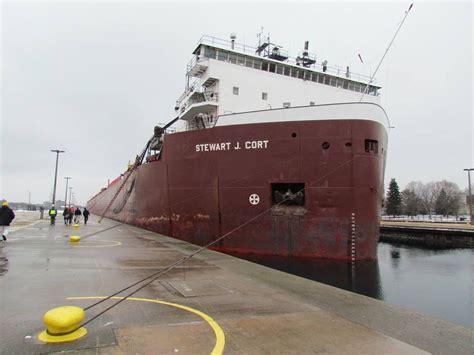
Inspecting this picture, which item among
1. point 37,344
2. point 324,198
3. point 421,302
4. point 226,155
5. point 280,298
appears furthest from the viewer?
point 226,155

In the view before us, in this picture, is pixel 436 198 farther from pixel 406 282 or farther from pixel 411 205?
pixel 406 282

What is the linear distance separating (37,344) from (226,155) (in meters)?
10.1

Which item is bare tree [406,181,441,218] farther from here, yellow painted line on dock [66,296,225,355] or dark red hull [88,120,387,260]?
yellow painted line on dock [66,296,225,355]

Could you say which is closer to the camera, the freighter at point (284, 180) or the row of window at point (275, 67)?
the freighter at point (284, 180)

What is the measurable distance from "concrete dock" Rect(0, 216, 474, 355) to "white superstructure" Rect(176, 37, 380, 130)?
32.4ft

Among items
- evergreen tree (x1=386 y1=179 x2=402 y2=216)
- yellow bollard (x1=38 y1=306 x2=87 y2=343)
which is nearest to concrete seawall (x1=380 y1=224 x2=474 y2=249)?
yellow bollard (x1=38 y1=306 x2=87 y2=343)

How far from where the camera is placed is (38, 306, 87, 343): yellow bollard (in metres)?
3.66

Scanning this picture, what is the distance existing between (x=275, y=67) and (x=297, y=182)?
7.89 metres

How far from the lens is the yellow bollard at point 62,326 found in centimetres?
366

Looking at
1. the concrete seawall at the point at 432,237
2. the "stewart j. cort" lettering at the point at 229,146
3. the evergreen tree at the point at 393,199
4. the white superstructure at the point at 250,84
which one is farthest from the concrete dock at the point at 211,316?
the evergreen tree at the point at 393,199

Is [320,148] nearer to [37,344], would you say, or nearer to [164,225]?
[164,225]

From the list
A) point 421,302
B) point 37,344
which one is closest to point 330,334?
point 37,344

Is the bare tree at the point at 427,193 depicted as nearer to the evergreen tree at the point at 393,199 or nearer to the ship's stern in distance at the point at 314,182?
the evergreen tree at the point at 393,199

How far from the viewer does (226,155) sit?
43.5ft
